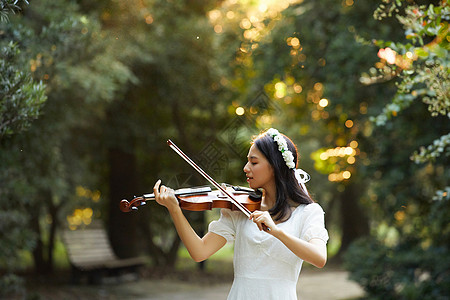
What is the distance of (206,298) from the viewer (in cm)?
884

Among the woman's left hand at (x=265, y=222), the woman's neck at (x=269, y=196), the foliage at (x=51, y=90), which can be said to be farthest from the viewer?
the foliage at (x=51, y=90)

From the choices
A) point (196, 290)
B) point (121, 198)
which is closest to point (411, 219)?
point (196, 290)

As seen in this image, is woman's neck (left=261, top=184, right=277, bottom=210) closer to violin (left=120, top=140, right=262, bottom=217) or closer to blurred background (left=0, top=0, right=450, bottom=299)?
violin (left=120, top=140, right=262, bottom=217)

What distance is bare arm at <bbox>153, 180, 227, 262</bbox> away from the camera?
8.13 ft

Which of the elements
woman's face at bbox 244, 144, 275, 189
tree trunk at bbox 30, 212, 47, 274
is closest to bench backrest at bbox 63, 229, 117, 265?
tree trunk at bbox 30, 212, 47, 274

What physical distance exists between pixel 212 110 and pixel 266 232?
8734 mm

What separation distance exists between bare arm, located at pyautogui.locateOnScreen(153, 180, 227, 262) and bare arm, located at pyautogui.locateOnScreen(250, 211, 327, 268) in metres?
0.36

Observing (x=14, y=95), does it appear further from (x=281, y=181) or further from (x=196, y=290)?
(x=196, y=290)

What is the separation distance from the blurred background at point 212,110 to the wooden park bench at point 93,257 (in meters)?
0.90

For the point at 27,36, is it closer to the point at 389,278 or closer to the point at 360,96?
the point at 360,96

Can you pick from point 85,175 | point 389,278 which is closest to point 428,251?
point 389,278

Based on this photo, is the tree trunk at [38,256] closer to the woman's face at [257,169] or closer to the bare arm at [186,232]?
Answer: the bare arm at [186,232]

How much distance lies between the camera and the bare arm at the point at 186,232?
2.48 m

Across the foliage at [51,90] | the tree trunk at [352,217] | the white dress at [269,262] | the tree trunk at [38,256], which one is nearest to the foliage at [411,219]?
the foliage at [51,90]
